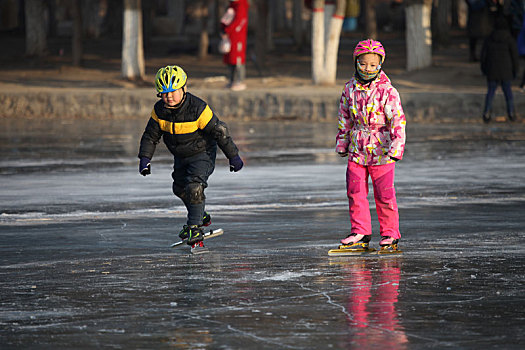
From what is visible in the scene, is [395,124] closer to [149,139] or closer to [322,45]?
[149,139]

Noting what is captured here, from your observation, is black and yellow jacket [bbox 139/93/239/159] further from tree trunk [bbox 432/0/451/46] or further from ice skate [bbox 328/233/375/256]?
tree trunk [bbox 432/0/451/46]

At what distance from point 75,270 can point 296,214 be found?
3.55m

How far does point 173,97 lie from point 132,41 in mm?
23359

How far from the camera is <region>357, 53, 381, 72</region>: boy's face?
31.2 feet

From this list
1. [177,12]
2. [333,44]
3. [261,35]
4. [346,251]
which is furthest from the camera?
[177,12]

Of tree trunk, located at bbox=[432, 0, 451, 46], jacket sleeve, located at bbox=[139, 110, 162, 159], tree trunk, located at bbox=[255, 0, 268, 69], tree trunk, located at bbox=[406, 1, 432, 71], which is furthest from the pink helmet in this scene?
tree trunk, located at bbox=[432, 0, 451, 46]

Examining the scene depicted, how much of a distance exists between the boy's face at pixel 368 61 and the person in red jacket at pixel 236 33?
1819 cm

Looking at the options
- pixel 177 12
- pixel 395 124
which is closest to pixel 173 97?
pixel 395 124

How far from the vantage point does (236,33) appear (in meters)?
28.0

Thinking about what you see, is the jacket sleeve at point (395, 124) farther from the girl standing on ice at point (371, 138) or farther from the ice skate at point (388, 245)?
the ice skate at point (388, 245)

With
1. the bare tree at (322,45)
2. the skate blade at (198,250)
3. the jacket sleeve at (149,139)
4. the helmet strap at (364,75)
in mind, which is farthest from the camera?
the bare tree at (322,45)

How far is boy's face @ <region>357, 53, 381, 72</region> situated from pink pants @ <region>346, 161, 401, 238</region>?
77 centimetres

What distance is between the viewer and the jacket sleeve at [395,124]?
30.9 feet

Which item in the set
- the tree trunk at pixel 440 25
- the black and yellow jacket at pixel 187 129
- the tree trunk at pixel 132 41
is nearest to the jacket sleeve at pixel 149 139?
the black and yellow jacket at pixel 187 129
